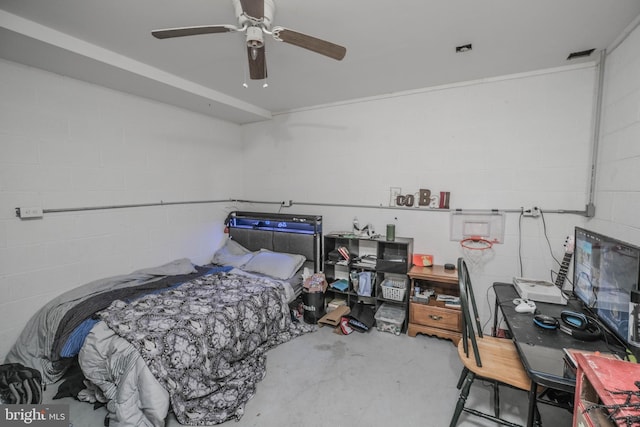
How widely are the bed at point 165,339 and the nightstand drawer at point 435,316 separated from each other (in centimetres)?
111

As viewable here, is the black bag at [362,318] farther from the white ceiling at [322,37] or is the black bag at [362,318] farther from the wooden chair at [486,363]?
the white ceiling at [322,37]

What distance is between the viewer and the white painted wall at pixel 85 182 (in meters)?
2.19

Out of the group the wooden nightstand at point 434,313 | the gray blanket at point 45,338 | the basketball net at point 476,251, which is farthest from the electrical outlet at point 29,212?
the basketball net at point 476,251

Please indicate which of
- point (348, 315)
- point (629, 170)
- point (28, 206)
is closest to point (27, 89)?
point (28, 206)

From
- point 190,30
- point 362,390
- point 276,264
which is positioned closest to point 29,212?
point 190,30

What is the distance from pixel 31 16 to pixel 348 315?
11.4ft

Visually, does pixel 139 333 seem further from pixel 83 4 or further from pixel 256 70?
pixel 83 4

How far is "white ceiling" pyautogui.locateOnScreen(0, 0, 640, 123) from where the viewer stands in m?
1.68

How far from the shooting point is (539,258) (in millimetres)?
2615

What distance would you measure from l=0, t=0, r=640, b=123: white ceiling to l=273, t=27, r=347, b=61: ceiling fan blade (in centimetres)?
27

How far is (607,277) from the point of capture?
4.86 ft

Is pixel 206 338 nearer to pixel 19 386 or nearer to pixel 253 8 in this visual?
pixel 19 386

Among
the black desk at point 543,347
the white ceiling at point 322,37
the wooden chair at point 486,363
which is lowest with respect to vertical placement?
the wooden chair at point 486,363

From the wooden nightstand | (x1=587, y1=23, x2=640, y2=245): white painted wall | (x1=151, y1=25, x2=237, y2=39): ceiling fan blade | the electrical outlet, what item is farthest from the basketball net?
the electrical outlet
